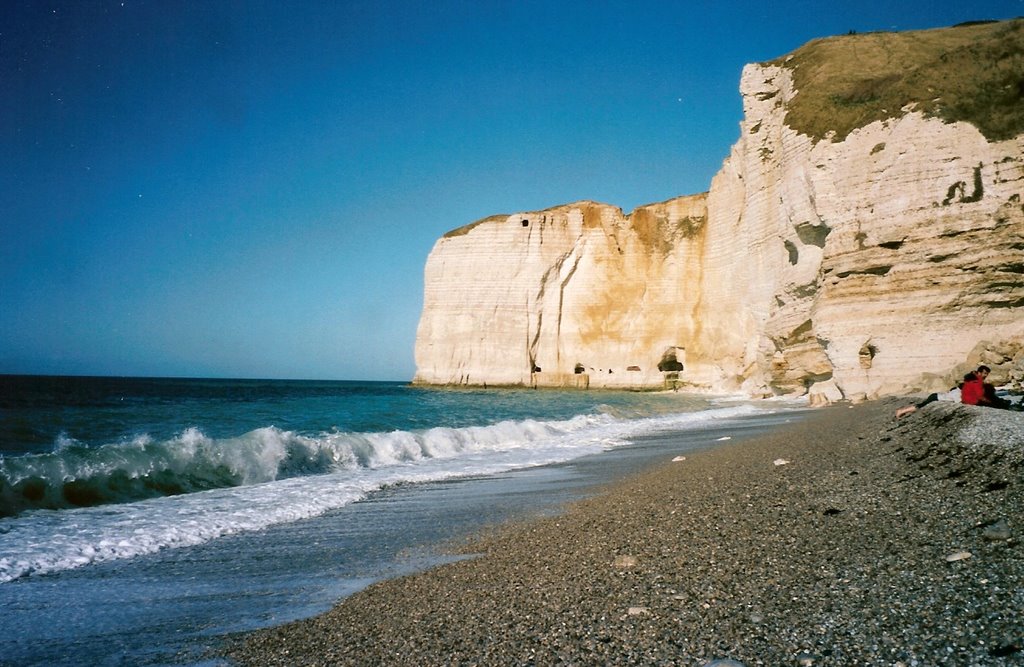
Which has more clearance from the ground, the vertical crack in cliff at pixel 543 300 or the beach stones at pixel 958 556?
the vertical crack in cliff at pixel 543 300

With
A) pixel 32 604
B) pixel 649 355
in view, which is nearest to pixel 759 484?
pixel 32 604

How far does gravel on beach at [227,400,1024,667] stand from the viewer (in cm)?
206

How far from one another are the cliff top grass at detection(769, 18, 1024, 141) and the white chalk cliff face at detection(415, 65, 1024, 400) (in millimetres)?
596

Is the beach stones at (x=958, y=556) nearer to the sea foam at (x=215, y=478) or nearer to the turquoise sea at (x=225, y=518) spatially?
the turquoise sea at (x=225, y=518)

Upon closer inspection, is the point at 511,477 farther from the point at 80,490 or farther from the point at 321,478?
the point at 80,490

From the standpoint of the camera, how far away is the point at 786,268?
24141 mm

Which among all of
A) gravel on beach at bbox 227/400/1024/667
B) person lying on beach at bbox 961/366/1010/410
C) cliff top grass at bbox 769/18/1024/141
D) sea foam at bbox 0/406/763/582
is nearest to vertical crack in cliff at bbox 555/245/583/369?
cliff top grass at bbox 769/18/1024/141

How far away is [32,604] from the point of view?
130 inches

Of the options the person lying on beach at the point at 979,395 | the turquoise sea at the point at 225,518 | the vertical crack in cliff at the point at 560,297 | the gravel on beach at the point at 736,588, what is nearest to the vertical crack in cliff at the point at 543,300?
the vertical crack in cliff at the point at 560,297

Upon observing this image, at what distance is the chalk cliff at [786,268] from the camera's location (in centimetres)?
1549

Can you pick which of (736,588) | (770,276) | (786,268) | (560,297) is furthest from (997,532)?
(560,297)

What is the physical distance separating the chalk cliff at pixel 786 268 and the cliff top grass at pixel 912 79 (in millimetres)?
129

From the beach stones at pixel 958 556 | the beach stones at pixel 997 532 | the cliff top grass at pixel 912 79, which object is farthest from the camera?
the cliff top grass at pixel 912 79

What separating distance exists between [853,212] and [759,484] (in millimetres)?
15468
